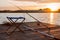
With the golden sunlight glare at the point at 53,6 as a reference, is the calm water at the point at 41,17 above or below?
below

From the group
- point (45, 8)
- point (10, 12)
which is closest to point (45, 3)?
point (45, 8)

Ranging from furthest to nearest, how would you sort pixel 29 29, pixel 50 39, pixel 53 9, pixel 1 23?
pixel 53 9, pixel 1 23, pixel 29 29, pixel 50 39

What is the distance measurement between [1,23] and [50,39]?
2028 millimetres

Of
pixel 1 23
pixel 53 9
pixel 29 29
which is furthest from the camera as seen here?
pixel 53 9

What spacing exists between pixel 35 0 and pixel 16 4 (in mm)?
535

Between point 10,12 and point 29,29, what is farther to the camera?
point 10,12

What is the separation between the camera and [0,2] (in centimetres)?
450

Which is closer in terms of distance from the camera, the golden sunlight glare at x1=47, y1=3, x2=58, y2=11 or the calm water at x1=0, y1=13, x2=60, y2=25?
the calm water at x1=0, y1=13, x2=60, y2=25

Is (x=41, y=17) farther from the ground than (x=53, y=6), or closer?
closer

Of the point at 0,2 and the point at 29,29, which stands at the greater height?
the point at 0,2

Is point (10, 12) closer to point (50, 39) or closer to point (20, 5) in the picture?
point (20, 5)

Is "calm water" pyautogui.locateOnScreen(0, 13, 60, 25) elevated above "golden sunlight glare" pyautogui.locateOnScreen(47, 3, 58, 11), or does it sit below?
below

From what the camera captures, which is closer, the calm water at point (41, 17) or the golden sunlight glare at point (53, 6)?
the calm water at point (41, 17)

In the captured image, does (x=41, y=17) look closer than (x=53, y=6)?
Yes
